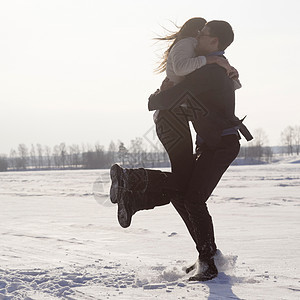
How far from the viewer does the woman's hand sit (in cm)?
264

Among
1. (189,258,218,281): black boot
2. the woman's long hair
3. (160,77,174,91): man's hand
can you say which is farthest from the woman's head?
(189,258,218,281): black boot

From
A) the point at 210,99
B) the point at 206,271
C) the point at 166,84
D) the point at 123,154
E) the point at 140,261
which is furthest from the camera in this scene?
the point at 123,154

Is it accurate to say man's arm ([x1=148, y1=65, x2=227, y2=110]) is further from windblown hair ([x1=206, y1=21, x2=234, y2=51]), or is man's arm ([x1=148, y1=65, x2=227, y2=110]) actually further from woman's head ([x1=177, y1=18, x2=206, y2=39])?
woman's head ([x1=177, y1=18, x2=206, y2=39])

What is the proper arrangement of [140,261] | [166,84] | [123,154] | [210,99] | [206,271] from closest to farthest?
[206,271] → [210,99] → [166,84] → [140,261] → [123,154]

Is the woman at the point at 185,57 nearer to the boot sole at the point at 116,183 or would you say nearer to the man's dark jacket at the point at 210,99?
the man's dark jacket at the point at 210,99

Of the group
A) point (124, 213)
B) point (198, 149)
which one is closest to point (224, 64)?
point (198, 149)

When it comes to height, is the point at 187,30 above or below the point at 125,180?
above

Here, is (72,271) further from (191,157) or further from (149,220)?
(149,220)

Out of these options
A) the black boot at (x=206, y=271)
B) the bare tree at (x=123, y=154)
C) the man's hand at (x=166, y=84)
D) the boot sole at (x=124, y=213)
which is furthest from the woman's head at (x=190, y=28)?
the bare tree at (x=123, y=154)

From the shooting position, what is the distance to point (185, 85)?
2.70 meters

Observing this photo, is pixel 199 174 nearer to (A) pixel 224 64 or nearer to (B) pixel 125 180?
(B) pixel 125 180

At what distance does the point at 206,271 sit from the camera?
2537mm

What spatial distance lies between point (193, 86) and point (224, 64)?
9.3 inches

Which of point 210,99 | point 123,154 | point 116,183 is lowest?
point 116,183
